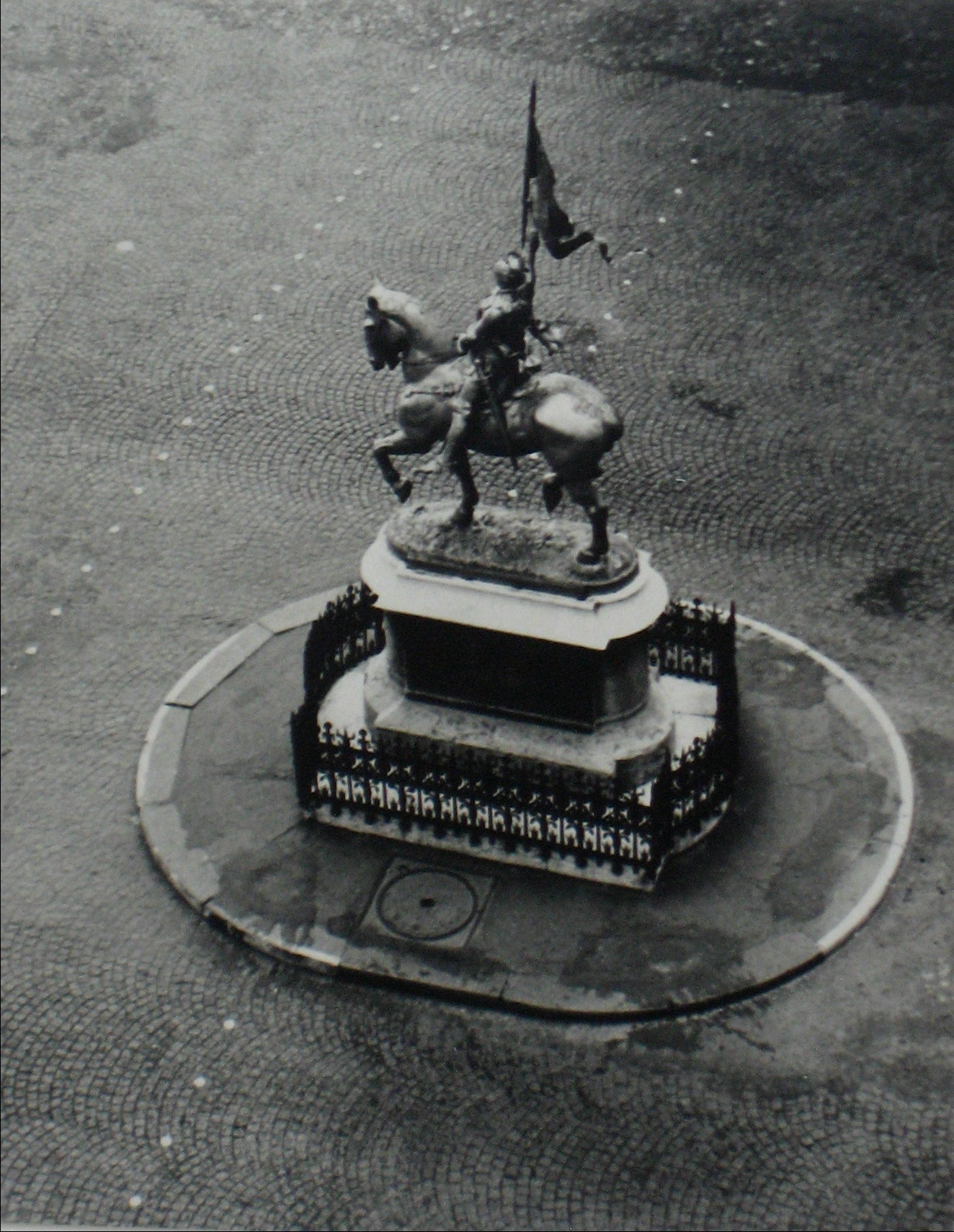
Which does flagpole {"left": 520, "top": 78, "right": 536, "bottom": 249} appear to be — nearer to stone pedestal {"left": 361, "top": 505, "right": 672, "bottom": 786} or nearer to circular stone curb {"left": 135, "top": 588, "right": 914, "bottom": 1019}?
stone pedestal {"left": 361, "top": 505, "right": 672, "bottom": 786}

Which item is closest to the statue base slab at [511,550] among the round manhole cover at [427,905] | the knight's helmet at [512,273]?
the knight's helmet at [512,273]

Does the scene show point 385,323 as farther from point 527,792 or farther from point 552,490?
point 527,792

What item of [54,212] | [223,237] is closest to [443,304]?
[223,237]

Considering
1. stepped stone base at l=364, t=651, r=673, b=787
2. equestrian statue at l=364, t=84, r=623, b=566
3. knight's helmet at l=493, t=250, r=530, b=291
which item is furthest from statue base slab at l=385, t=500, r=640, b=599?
knight's helmet at l=493, t=250, r=530, b=291

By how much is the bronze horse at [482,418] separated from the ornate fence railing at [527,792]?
1.80 meters

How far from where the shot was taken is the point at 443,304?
797 inches

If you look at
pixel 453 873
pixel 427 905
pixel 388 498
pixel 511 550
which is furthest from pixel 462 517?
pixel 388 498

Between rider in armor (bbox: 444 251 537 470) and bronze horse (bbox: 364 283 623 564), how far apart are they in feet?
0.37

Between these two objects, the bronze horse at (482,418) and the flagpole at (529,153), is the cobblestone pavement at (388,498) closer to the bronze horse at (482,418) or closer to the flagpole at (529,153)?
the bronze horse at (482,418)

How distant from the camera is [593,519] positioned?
515 inches

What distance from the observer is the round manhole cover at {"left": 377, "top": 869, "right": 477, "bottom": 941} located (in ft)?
43.4

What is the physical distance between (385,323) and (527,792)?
12.5ft

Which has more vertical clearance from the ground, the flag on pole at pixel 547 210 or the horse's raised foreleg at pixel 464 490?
the flag on pole at pixel 547 210

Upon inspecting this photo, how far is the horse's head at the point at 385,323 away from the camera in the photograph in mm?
13422
